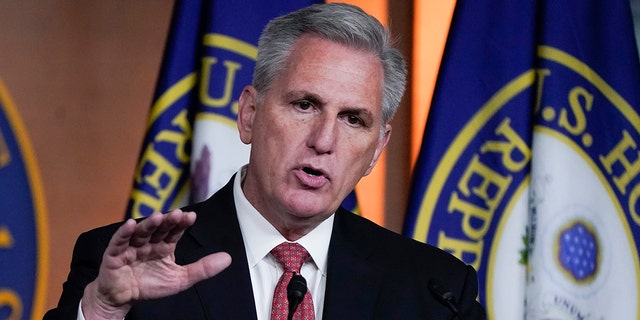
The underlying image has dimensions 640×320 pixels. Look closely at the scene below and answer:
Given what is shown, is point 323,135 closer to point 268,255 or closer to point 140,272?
point 268,255

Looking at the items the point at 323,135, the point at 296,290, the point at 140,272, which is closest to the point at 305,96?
the point at 323,135

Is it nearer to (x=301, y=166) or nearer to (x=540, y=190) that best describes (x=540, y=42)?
(x=540, y=190)

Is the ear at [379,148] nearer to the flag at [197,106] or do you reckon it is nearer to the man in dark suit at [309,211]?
the man in dark suit at [309,211]

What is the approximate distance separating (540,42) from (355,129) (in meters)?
1.45

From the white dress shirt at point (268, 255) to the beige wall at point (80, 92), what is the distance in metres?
1.17

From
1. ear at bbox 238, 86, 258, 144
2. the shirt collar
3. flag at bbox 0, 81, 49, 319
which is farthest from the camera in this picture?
flag at bbox 0, 81, 49, 319

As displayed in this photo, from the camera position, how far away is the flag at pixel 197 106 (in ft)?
10.9

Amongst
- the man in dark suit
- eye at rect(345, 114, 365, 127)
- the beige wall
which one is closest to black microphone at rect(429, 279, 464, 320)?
the man in dark suit

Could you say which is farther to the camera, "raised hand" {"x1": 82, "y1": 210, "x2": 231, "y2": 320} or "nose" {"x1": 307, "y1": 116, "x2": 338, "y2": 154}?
"nose" {"x1": 307, "y1": 116, "x2": 338, "y2": 154}

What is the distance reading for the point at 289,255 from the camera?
232 centimetres

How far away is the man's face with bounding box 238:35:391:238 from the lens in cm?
224

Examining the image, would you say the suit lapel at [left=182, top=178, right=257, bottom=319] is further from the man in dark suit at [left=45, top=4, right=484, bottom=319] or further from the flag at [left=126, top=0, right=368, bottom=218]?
the flag at [left=126, top=0, right=368, bottom=218]

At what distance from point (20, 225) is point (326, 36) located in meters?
1.44

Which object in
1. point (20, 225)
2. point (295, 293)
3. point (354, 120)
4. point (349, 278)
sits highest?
point (354, 120)
